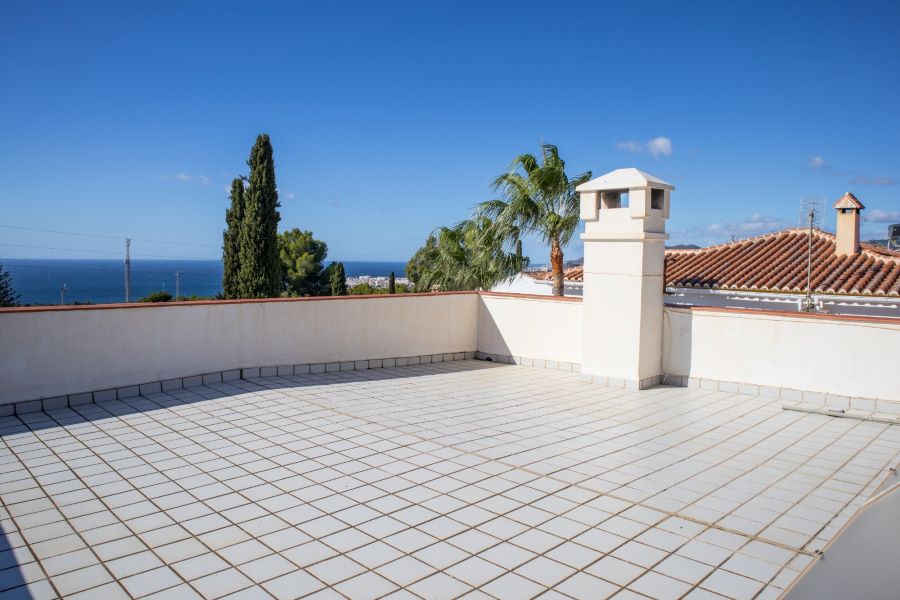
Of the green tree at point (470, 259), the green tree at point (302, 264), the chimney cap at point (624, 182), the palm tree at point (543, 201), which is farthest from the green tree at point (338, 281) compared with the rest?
the chimney cap at point (624, 182)

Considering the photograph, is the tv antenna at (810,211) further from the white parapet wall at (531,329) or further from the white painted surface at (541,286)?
the white parapet wall at (531,329)

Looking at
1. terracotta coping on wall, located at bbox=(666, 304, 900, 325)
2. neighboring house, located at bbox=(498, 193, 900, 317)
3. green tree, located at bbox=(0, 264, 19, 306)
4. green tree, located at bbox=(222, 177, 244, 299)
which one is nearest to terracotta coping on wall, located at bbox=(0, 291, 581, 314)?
terracotta coping on wall, located at bbox=(666, 304, 900, 325)

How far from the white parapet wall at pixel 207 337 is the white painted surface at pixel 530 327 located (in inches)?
11.4

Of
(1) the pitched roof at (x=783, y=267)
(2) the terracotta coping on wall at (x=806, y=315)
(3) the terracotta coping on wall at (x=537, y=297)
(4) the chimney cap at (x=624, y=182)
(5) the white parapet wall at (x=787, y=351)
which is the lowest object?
(5) the white parapet wall at (x=787, y=351)

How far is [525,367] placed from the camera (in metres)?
9.13

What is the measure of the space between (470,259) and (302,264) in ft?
87.1

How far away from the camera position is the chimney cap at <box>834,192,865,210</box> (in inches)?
603

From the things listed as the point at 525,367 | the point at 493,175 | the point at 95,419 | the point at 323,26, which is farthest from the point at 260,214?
the point at 95,419

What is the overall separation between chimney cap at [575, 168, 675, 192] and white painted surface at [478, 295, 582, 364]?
5.67 ft

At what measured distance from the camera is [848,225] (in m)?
15.4

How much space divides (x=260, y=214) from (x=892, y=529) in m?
19.3

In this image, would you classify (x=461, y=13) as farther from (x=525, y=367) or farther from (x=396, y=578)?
(x=396, y=578)

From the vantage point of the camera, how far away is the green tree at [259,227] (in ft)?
61.4

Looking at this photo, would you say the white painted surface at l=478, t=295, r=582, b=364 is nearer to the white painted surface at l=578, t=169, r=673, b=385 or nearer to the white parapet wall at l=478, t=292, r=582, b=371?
the white parapet wall at l=478, t=292, r=582, b=371
